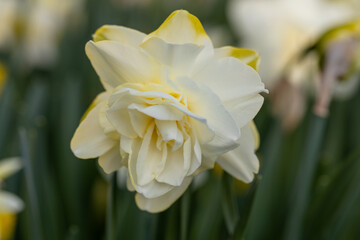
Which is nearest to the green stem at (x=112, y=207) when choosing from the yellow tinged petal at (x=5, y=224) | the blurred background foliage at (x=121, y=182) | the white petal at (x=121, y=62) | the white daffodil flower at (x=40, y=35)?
the blurred background foliage at (x=121, y=182)

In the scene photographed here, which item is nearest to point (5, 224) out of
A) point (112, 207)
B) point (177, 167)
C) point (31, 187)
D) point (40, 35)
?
point (31, 187)

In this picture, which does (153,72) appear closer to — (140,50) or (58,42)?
(140,50)

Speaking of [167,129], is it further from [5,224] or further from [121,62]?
[5,224]

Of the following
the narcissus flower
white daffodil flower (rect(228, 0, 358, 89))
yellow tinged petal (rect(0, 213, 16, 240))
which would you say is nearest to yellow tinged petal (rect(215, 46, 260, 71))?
the narcissus flower

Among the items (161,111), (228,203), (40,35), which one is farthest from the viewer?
(40,35)

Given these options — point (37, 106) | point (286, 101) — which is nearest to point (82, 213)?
point (37, 106)

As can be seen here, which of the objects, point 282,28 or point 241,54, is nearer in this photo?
point 241,54

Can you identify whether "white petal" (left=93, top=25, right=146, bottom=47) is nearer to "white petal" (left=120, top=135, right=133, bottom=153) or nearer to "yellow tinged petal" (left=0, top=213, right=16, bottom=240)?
"white petal" (left=120, top=135, right=133, bottom=153)
